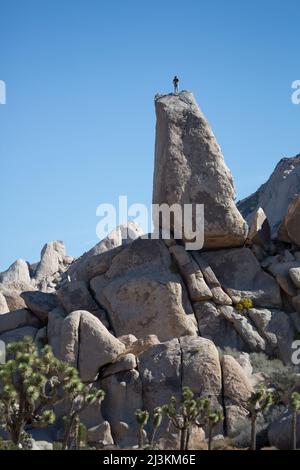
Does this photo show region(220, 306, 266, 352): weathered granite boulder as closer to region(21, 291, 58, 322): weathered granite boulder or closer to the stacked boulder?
the stacked boulder

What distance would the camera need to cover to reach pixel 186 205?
174ft

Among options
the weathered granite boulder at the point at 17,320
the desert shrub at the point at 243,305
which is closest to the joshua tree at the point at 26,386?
the weathered granite boulder at the point at 17,320

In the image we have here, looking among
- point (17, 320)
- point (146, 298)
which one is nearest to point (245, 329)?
point (146, 298)

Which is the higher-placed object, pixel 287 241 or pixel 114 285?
pixel 287 241

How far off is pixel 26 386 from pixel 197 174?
79.8 ft

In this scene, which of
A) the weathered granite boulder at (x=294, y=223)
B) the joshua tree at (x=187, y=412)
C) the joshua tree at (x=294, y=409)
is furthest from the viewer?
the weathered granite boulder at (x=294, y=223)

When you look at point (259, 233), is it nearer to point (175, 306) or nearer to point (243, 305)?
point (243, 305)

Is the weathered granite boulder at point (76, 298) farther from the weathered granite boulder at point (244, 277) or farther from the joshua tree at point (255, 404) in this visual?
the joshua tree at point (255, 404)

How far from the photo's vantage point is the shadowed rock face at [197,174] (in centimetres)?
5309

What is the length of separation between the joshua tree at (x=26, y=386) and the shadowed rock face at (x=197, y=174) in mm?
20023

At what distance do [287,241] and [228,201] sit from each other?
4888 millimetres

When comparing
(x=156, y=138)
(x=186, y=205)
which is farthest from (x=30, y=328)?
(x=156, y=138)

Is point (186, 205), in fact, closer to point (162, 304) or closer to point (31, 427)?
point (162, 304)
